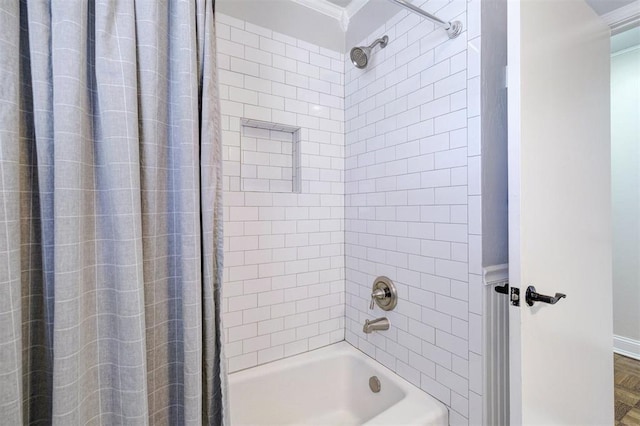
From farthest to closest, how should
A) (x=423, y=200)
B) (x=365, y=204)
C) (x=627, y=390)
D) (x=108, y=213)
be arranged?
1. (x=627, y=390)
2. (x=365, y=204)
3. (x=423, y=200)
4. (x=108, y=213)

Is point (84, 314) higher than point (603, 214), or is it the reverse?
point (603, 214)

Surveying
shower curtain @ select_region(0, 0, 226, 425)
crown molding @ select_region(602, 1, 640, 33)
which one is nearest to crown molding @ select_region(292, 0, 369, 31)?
shower curtain @ select_region(0, 0, 226, 425)

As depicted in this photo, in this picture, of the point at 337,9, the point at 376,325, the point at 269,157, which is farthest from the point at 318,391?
the point at 337,9

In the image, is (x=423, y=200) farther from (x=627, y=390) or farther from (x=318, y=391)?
(x=627, y=390)

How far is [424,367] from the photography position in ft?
4.48

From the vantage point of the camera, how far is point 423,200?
1365mm

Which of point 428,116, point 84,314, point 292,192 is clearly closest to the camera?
point 84,314

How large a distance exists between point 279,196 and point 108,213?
962 mm

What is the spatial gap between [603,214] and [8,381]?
2194mm

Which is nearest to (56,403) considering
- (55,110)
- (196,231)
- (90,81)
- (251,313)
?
(196,231)

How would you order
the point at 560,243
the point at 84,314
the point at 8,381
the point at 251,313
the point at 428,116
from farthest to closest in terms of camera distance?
the point at 251,313 → the point at 428,116 → the point at 560,243 → the point at 84,314 → the point at 8,381

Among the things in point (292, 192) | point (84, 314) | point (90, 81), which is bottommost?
point (84, 314)

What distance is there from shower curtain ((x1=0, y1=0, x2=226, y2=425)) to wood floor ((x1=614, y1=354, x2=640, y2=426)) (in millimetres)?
2439

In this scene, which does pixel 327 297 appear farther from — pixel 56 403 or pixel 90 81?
pixel 90 81
